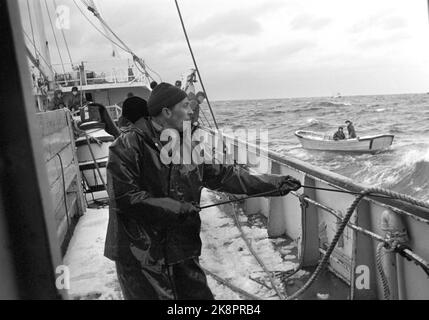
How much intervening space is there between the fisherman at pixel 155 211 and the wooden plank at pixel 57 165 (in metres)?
1.86

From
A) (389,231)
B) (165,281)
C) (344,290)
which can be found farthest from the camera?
(344,290)

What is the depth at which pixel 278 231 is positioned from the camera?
4.97m

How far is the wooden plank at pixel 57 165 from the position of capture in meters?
4.10

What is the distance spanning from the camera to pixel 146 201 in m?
2.05

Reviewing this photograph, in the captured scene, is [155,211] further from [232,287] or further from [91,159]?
[91,159]

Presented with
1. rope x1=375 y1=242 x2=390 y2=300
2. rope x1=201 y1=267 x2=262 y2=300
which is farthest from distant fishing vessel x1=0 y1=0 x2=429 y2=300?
rope x1=201 y1=267 x2=262 y2=300

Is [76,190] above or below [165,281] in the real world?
below

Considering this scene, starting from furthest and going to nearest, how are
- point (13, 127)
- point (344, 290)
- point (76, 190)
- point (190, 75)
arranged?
point (190, 75)
point (76, 190)
point (344, 290)
point (13, 127)

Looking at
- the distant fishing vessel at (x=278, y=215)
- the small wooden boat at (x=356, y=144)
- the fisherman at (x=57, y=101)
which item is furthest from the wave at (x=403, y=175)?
the fisherman at (x=57, y=101)

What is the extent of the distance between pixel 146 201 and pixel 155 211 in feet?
0.23

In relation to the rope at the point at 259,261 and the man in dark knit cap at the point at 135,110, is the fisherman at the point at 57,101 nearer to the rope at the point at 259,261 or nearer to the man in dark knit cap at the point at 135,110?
the rope at the point at 259,261
